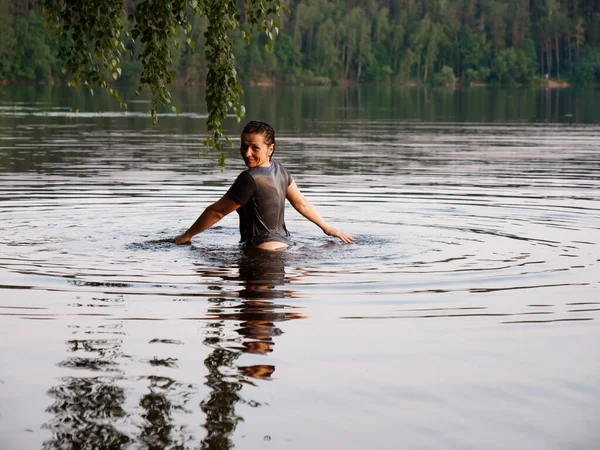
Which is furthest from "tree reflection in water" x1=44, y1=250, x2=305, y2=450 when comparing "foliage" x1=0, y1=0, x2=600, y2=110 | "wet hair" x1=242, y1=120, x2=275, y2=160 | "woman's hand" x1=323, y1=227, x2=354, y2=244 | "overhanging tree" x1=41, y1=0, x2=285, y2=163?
"foliage" x1=0, y1=0, x2=600, y2=110

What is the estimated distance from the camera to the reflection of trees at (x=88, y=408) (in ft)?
17.1

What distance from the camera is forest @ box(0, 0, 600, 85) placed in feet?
501

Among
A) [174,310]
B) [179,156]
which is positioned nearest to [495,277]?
[174,310]

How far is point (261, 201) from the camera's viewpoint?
430 inches

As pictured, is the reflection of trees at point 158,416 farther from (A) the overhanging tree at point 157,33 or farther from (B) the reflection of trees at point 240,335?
(A) the overhanging tree at point 157,33

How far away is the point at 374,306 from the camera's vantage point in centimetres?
859

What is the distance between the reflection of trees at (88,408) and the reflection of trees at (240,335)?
0.47 m

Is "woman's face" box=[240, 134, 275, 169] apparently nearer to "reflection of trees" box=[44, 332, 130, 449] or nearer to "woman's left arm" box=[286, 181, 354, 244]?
"woman's left arm" box=[286, 181, 354, 244]

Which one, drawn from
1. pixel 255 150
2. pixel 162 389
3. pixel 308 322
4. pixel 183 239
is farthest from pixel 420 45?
pixel 162 389

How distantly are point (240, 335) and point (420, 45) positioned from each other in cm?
16232

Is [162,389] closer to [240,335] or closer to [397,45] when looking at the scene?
[240,335]

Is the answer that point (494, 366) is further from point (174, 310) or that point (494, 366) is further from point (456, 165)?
point (456, 165)

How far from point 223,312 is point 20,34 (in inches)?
5073

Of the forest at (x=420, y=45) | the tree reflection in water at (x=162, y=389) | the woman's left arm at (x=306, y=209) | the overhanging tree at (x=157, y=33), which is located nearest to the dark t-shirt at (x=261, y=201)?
the woman's left arm at (x=306, y=209)
